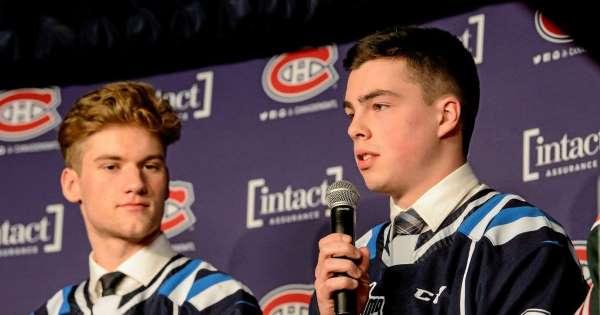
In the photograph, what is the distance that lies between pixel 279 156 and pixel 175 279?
0.51 metres

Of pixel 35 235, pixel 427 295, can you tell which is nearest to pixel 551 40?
pixel 427 295

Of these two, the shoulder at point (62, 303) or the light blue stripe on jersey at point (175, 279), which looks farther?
the shoulder at point (62, 303)

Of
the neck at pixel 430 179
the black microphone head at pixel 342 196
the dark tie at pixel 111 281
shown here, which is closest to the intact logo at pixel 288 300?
the dark tie at pixel 111 281

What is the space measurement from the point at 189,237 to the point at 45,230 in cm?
41

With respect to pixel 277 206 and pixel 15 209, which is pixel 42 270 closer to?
pixel 15 209

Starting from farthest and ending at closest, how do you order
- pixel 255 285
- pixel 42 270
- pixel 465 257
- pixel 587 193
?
1. pixel 42 270
2. pixel 255 285
3. pixel 587 193
4. pixel 465 257

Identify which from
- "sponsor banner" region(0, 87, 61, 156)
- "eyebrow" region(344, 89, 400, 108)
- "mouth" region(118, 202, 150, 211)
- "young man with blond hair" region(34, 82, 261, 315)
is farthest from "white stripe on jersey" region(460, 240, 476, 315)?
"sponsor banner" region(0, 87, 61, 156)

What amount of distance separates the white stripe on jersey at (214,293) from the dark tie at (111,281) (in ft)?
0.57

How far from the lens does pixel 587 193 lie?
270cm

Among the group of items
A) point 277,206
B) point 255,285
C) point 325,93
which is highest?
point 325,93

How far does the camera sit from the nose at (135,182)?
277 centimetres

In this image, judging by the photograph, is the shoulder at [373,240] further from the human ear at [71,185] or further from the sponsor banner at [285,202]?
the human ear at [71,185]

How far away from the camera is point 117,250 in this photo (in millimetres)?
2809

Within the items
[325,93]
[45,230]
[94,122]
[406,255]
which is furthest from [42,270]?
[406,255]
